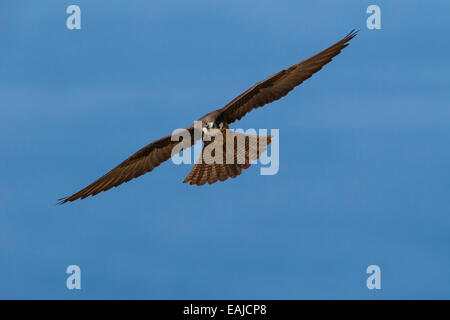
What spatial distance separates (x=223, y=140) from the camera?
62.0 feet

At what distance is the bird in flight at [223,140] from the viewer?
18.6 meters

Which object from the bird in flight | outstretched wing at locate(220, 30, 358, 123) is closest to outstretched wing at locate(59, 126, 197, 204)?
the bird in flight

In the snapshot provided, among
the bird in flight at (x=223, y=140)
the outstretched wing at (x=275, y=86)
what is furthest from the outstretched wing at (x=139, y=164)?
the outstretched wing at (x=275, y=86)

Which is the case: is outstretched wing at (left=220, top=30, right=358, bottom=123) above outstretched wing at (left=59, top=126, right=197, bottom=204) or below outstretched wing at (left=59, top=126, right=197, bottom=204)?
above

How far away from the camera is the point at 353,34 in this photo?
59.1 feet

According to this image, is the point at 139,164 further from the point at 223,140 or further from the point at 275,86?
the point at 275,86

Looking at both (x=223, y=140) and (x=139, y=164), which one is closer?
(x=223, y=140)

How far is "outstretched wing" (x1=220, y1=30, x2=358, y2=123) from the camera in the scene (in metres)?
18.6

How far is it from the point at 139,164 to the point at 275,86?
3299 mm

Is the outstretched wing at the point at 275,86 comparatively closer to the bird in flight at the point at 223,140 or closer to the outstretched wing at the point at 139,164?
the bird in flight at the point at 223,140

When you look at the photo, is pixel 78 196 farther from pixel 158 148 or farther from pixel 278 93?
pixel 278 93

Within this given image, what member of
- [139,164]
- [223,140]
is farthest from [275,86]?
[139,164]

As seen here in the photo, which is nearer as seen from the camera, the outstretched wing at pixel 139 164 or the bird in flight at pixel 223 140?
the bird in flight at pixel 223 140

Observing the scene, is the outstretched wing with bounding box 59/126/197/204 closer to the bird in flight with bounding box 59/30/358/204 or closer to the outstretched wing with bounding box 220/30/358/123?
the bird in flight with bounding box 59/30/358/204
